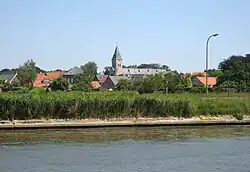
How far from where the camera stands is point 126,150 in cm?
1823

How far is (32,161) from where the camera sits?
50.5ft

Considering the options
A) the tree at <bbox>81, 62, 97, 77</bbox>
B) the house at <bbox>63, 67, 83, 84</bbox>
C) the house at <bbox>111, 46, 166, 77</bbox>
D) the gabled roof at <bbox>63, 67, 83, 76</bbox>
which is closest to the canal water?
the house at <bbox>63, 67, 83, 84</bbox>

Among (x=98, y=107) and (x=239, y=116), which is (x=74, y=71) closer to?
(x=239, y=116)

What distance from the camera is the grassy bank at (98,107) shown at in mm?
29047

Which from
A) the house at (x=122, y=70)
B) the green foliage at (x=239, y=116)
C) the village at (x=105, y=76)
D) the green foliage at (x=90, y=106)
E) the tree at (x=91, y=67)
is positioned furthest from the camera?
the house at (x=122, y=70)

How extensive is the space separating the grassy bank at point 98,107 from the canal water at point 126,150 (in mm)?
3388

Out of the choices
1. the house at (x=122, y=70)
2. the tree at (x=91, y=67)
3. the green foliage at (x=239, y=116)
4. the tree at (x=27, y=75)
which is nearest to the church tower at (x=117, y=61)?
the house at (x=122, y=70)

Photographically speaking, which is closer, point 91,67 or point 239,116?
point 239,116

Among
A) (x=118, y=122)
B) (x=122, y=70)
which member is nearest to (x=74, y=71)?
(x=122, y=70)

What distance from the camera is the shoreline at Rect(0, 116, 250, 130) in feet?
90.9

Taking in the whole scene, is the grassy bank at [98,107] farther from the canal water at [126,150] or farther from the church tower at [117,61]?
the church tower at [117,61]

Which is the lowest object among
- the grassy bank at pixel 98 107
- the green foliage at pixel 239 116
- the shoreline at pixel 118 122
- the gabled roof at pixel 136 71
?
the shoreline at pixel 118 122

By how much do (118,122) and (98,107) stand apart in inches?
75.4

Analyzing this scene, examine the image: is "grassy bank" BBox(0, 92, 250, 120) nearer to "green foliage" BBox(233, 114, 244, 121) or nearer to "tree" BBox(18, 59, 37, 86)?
"green foliage" BBox(233, 114, 244, 121)
